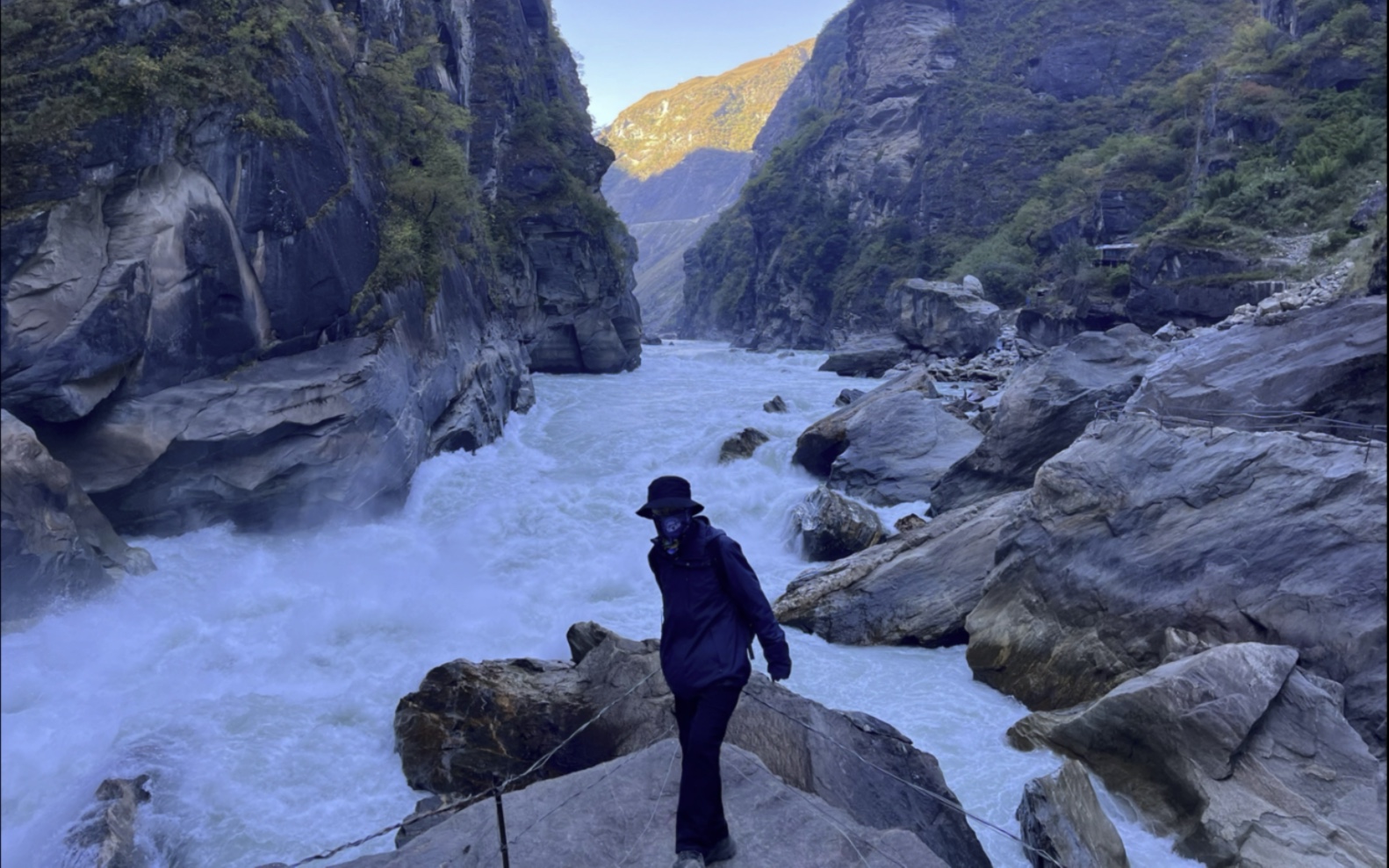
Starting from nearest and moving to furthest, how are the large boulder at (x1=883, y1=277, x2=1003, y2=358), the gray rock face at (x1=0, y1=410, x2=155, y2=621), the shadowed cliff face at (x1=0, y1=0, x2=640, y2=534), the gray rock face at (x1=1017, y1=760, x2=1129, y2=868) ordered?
the gray rock face at (x1=1017, y1=760, x2=1129, y2=868) < the gray rock face at (x1=0, y1=410, x2=155, y2=621) < the shadowed cliff face at (x1=0, y1=0, x2=640, y2=534) < the large boulder at (x1=883, y1=277, x2=1003, y2=358)

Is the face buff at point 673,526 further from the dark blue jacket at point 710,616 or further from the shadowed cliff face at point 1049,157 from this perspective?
the shadowed cliff face at point 1049,157

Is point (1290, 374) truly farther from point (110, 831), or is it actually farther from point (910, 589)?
point (110, 831)

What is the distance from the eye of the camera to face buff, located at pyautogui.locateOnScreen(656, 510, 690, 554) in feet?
12.1

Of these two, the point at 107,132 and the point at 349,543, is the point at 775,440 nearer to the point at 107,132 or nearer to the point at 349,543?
the point at 349,543

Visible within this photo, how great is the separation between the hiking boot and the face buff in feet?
4.72

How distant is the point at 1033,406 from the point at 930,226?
49.6 meters

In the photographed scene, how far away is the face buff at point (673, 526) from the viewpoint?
3.69m

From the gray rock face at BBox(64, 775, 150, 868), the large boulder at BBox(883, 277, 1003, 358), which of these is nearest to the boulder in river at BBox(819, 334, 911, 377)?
the large boulder at BBox(883, 277, 1003, 358)

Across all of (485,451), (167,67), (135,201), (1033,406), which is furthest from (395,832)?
(485,451)

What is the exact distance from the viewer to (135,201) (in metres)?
9.99

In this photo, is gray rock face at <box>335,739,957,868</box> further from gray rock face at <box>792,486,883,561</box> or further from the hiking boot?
gray rock face at <box>792,486,883,561</box>

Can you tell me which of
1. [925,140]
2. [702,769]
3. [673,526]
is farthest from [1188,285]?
[925,140]

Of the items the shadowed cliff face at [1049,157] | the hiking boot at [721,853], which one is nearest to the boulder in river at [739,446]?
the shadowed cliff face at [1049,157]

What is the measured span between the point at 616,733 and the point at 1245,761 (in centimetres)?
450
